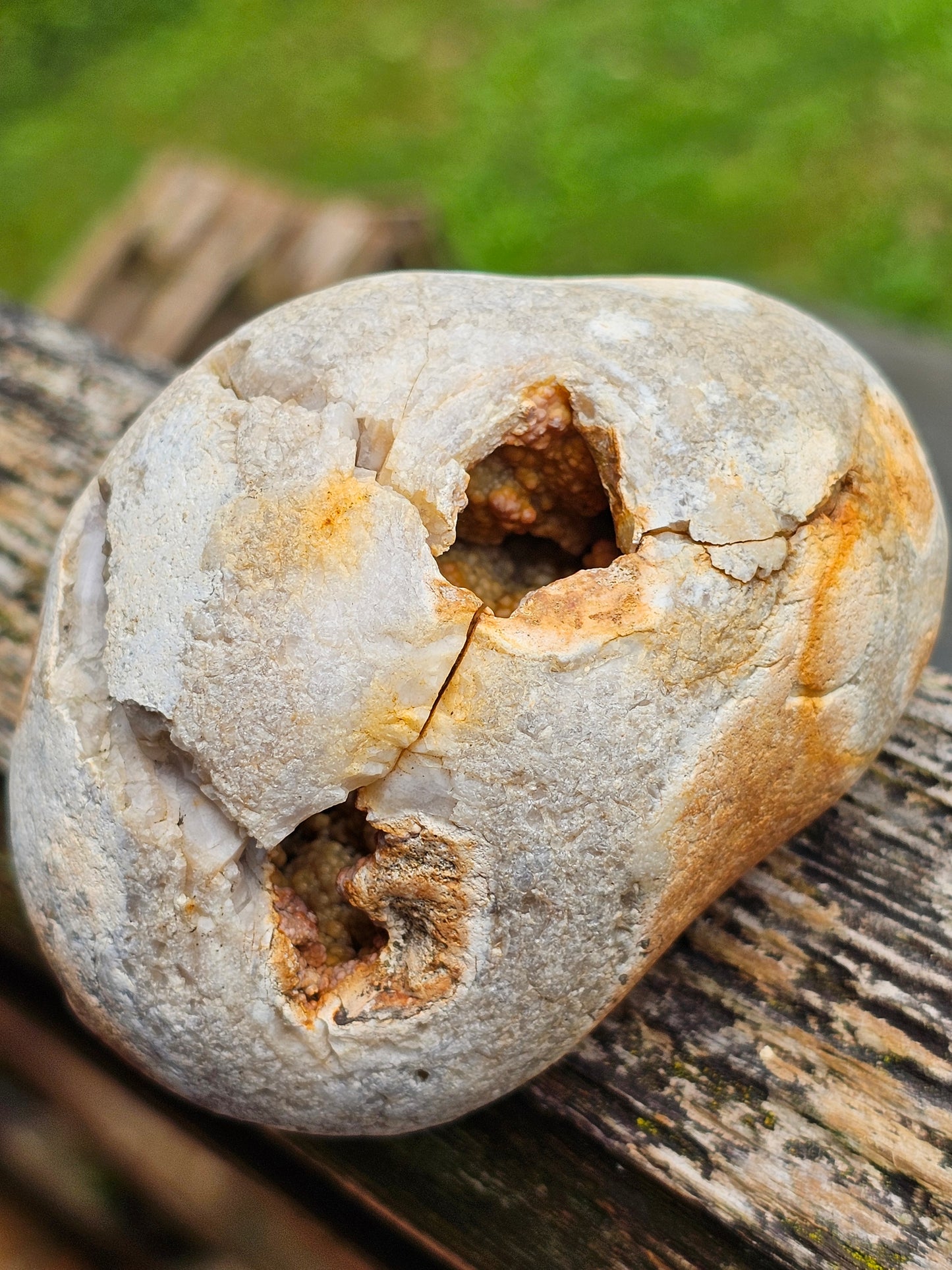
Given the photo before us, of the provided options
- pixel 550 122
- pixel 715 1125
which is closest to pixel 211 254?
pixel 550 122

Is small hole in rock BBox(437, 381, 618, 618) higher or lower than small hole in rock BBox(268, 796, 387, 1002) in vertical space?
higher

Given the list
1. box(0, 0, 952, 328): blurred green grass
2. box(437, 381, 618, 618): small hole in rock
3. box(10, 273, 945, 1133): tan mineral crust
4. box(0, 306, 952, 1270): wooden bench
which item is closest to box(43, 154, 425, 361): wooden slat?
box(0, 0, 952, 328): blurred green grass

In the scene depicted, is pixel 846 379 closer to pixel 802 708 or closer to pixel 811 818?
pixel 802 708

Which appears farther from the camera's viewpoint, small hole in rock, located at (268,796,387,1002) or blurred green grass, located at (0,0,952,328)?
blurred green grass, located at (0,0,952,328)

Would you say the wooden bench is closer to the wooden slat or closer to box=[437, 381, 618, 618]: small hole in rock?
box=[437, 381, 618, 618]: small hole in rock

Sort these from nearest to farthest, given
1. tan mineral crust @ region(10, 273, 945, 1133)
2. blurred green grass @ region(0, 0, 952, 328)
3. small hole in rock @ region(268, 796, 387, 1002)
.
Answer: tan mineral crust @ region(10, 273, 945, 1133) → small hole in rock @ region(268, 796, 387, 1002) → blurred green grass @ region(0, 0, 952, 328)

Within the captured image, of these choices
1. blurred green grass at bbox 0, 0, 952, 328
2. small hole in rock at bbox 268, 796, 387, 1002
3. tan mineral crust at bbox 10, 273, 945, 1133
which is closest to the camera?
tan mineral crust at bbox 10, 273, 945, 1133

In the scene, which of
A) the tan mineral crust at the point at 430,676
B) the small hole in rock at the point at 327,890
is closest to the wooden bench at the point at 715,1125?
the tan mineral crust at the point at 430,676

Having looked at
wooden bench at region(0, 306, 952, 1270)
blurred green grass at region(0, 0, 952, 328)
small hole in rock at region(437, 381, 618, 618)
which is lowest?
wooden bench at region(0, 306, 952, 1270)
